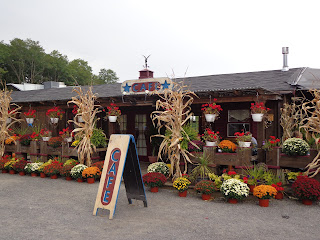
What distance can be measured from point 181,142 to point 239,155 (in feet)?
5.36

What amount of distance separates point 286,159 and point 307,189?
131 cm

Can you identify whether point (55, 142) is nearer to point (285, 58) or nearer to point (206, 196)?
point (206, 196)

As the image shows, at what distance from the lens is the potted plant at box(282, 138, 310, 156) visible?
24.5ft

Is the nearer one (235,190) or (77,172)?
(235,190)

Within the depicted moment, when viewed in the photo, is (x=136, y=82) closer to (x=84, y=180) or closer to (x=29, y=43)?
(x=84, y=180)

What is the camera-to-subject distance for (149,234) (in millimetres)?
4988

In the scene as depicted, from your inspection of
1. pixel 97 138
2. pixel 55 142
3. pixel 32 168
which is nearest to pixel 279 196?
pixel 97 138

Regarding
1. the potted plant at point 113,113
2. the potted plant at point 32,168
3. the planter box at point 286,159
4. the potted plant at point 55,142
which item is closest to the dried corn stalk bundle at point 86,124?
the potted plant at point 113,113

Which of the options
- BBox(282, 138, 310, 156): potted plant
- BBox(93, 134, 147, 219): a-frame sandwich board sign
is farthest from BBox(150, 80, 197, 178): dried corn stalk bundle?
BBox(282, 138, 310, 156): potted plant

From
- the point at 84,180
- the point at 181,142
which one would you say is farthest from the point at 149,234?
the point at 84,180

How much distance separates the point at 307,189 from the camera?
258 inches

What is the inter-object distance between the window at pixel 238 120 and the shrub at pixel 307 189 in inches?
197

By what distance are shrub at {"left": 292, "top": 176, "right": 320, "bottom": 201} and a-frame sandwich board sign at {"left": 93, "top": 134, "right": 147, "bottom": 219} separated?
11.4 feet

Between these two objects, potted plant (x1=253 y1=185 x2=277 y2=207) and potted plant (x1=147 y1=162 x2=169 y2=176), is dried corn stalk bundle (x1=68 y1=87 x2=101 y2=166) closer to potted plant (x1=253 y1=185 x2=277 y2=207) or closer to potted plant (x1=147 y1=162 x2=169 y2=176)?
potted plant (x1=147 y1=162 x2=169 y2=176)
